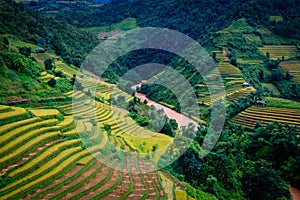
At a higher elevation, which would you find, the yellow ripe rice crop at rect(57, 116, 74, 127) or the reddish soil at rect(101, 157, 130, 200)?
the yellow ripe rice crop at rect(57, 116, 74, 127)

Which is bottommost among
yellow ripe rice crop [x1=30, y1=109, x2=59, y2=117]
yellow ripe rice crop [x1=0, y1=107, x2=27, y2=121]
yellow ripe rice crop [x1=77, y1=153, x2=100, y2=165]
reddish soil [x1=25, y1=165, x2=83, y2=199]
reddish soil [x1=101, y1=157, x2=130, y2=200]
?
reddish soil [x1=101, y1=157, x2=130, y2=200]

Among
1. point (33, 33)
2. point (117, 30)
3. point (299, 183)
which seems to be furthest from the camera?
point (117, 30)

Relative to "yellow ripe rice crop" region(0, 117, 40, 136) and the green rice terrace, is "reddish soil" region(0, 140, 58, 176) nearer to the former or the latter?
the green rice terrace

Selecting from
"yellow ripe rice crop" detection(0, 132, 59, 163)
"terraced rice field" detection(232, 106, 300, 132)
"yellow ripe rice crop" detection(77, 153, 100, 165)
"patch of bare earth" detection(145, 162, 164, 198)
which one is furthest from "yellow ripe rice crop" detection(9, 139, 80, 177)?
"terraced rice field" detection(232, 106, 300, 132)

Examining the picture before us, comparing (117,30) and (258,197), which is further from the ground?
(117,30)

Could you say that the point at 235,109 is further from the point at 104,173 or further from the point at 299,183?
the point at 104,173

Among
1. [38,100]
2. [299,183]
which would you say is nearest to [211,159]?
[299,183]
